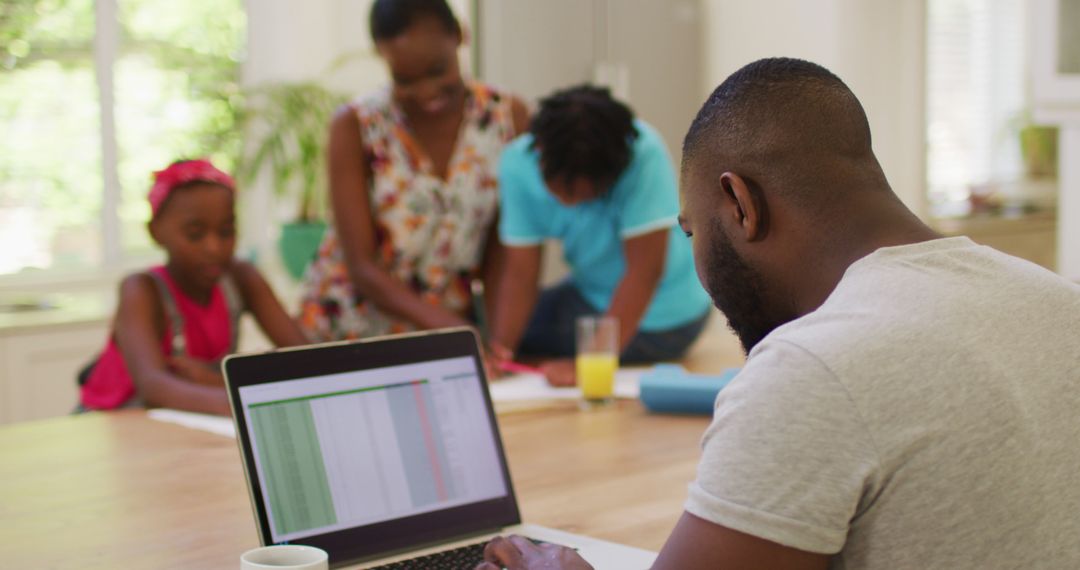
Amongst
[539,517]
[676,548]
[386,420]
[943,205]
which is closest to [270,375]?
[386,420]

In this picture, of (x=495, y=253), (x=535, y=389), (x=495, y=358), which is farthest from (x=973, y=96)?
(x=535, y=389)

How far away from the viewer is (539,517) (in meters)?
1.45

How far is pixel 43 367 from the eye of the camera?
3.53 metres

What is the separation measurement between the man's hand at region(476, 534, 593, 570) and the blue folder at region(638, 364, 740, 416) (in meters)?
0.90

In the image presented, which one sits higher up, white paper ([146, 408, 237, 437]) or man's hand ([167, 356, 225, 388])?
man's hand ([167, 356, 225, 388])

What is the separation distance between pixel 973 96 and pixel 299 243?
3064 millimetres

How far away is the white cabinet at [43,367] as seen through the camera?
3.45 meters

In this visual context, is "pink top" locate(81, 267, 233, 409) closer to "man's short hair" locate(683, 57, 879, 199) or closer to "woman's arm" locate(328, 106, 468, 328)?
"woman's arm" locate(328, 106, 468, 328)

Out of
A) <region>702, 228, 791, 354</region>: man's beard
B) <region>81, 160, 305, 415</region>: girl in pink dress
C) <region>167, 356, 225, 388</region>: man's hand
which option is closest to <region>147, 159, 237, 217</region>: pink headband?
<region>81, 160, 305, 415</region>: girl in pink dress

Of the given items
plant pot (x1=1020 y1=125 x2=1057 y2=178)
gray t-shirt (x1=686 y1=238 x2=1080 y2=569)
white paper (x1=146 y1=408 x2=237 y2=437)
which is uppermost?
gray t-shirt (x1=686 y1=238 x2=1080 y2=569)

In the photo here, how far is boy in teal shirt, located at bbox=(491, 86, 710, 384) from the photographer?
2.32 metres

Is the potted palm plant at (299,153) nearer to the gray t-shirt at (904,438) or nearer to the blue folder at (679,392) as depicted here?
the blue folder at (679,392)

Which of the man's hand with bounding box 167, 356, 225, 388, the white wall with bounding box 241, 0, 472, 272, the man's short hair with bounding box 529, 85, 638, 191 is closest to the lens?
the man's hand with bounding box 167, 356, 225, 388

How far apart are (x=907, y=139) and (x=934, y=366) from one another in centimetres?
355
